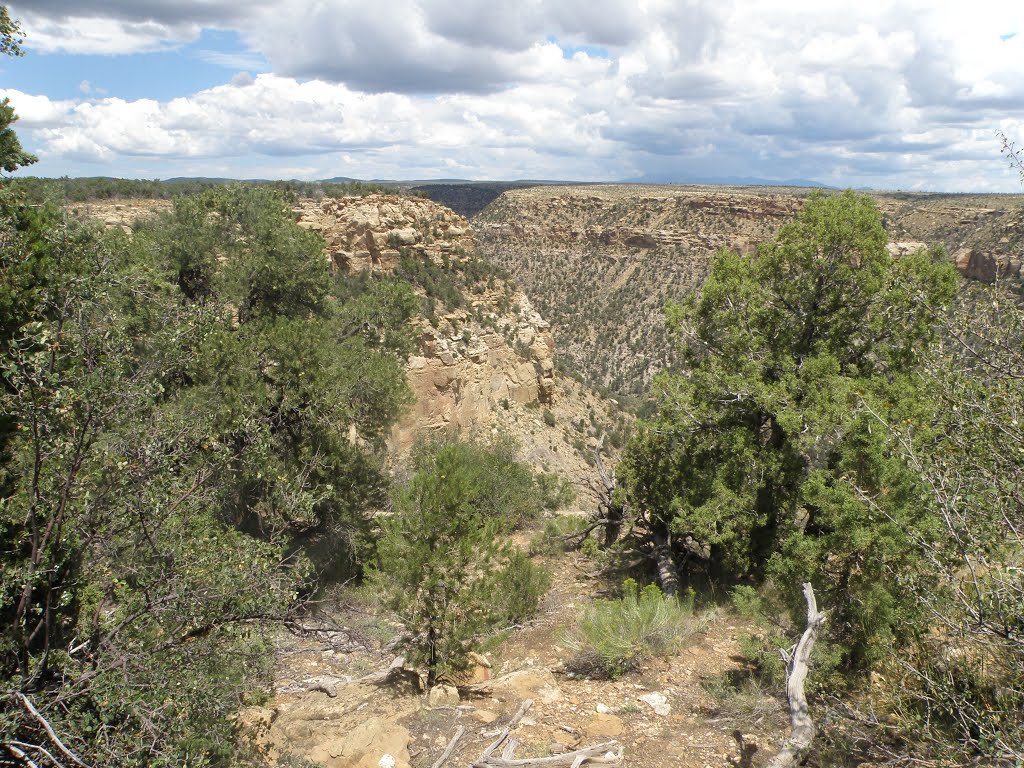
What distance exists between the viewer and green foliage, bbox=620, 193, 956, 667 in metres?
8.70

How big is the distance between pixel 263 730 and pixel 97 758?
2.72m

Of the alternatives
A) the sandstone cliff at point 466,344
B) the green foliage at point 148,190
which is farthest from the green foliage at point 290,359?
the green foliage at point 148,190

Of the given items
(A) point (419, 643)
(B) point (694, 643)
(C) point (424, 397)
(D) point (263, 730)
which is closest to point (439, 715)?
(A) point (419, 643)

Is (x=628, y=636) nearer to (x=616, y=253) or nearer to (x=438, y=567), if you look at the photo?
(x=438, y=567)

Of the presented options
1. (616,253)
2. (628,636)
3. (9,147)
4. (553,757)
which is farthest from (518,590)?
(616,253)

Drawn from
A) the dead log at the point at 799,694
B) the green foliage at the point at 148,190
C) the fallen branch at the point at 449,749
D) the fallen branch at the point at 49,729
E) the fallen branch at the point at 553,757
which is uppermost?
the green foliage at the point at 148,190

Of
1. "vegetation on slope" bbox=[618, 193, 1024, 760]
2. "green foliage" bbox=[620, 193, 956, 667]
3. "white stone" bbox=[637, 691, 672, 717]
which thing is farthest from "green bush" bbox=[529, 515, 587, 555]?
"white stone" bbox=[637, 691, 672, 717]

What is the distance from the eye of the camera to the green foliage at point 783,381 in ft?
28.5

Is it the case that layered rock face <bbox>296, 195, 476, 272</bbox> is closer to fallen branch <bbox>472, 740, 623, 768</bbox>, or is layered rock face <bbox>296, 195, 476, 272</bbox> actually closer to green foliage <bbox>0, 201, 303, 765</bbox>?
green foliage <bbox>0, 201, 303, 765</bbox>

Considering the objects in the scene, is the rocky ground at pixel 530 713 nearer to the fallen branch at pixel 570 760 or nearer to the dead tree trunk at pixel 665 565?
the fallen branch at pixel 570 760

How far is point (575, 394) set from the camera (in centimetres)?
3328

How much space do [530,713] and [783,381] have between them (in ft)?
19.0

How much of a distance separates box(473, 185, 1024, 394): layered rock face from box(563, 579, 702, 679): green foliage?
129ft

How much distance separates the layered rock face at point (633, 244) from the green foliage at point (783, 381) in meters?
36.7
